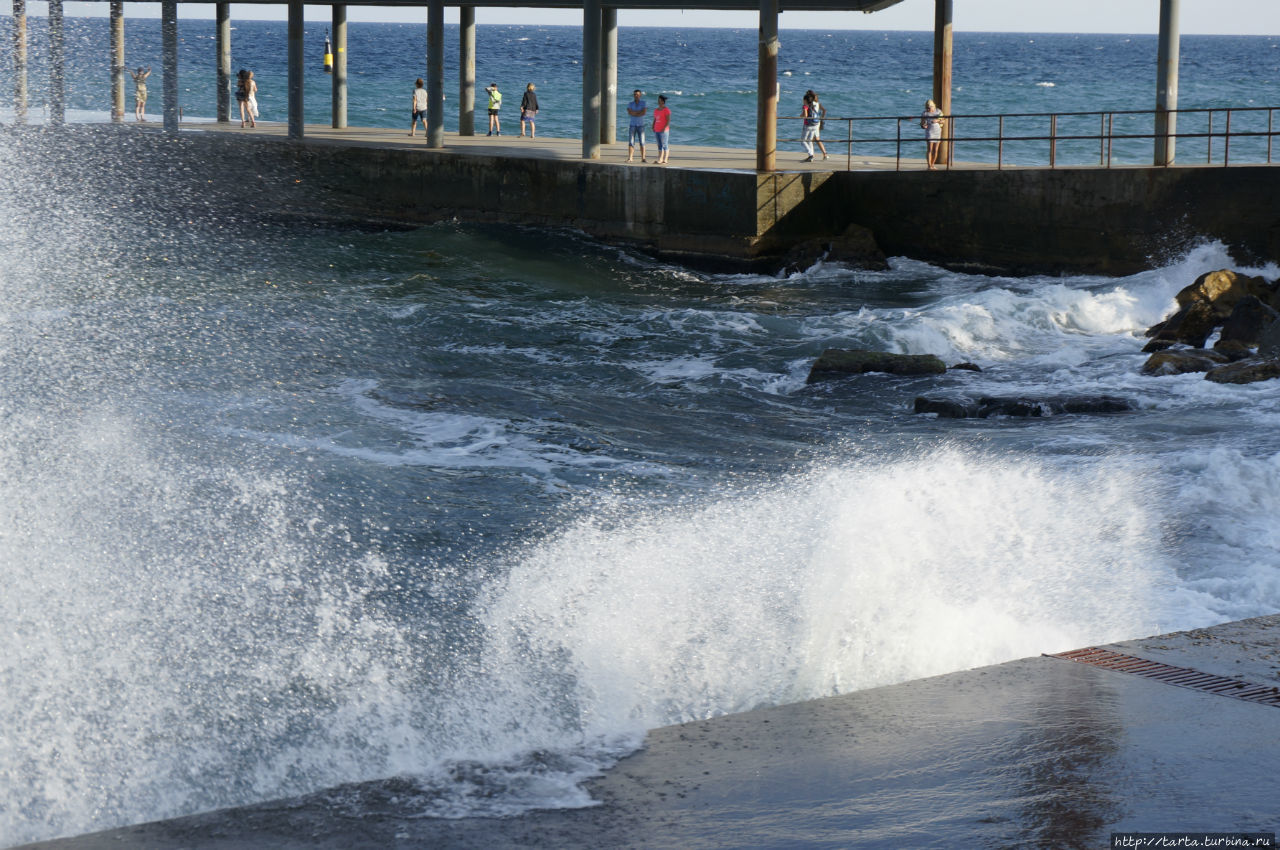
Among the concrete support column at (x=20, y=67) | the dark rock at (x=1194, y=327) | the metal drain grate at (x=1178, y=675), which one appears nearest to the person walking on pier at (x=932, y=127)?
the dark rock at (x=1194, y=327)

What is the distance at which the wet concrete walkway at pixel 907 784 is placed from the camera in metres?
4.88

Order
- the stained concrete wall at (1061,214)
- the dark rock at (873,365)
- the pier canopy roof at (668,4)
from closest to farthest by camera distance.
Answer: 1. the dark rock at (873,365)
2. the stained concrete wall at (1061,214)
3. the pier canopy roof at (668,4)

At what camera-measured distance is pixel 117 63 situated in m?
36.4

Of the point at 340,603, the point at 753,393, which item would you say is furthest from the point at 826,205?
the point at 340,603

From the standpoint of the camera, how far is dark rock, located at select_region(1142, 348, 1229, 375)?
53.6 feet

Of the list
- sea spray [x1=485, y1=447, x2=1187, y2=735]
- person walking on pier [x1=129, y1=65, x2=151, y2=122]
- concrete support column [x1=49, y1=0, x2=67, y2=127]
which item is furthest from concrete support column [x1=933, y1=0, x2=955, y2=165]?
concrete support column [x1=49, y1=0, x2=67, y2=127]

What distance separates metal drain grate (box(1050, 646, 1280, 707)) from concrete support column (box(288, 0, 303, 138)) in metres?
26.9

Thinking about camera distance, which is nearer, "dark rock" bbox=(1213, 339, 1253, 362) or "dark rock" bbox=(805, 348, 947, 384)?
"dark rock" bbox=(1213, 339, 1253, 362)

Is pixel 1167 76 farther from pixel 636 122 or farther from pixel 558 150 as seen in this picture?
pixel 558 150

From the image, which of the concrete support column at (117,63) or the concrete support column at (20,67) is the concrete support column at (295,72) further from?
the concrete support column at (20,67)

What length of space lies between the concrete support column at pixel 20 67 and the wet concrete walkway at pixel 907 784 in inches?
1398

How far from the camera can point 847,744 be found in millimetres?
5734

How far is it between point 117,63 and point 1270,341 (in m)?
30.8

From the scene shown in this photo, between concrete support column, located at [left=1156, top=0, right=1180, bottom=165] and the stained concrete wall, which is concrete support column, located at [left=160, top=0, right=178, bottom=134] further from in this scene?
concrete support column, located at [left=1156, top=0, right=1180, bottom=165]
